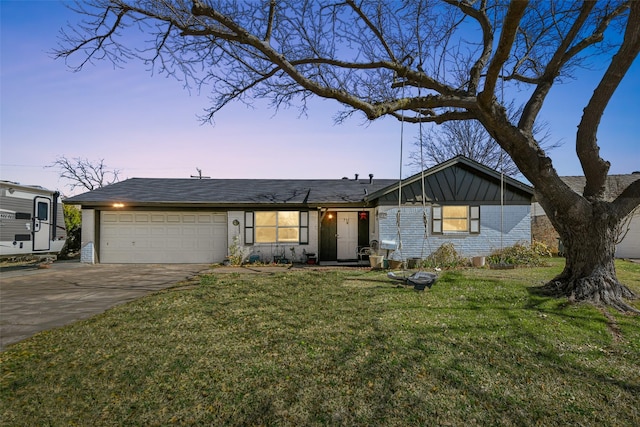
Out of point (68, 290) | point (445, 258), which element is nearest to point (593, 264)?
point (445, 258)

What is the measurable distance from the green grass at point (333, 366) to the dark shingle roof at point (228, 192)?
25.8 ft

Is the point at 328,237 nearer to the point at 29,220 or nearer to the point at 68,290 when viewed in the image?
the point at 68,290

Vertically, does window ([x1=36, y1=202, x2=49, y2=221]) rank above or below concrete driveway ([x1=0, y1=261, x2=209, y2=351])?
above

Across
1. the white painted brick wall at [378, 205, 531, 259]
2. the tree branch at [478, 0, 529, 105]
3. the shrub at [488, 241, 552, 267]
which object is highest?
the tree branch at [478, 0, 529, 105]

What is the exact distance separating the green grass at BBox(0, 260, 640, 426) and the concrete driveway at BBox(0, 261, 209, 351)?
0.83 m

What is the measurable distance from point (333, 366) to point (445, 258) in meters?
10.2

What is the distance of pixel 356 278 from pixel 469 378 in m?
6.61

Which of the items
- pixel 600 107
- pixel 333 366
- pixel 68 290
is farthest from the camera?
pixel 68 290

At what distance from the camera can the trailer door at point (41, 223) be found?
12297 mm

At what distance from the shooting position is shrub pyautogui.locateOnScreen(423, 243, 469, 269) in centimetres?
1247

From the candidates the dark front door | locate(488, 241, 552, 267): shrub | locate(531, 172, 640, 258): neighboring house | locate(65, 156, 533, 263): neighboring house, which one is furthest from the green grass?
locate(531, 172, 640, 258): neighboring house

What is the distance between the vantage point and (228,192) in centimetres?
1520

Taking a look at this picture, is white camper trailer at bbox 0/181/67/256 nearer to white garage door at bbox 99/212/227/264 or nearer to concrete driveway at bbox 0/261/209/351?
concrete driveway at bbox 0/261/209/351

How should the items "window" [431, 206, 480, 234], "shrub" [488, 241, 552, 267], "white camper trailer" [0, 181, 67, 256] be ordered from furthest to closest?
"window" [431, 206, 480, 234] → "shrub" [488, 241, 552, 267] → "white camper trailer" [0, 181, 67, 256]
